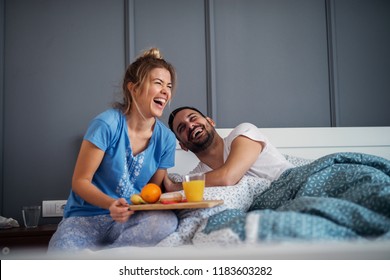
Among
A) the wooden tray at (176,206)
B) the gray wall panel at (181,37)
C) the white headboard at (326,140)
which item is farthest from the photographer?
the gray wall panel at (181,37)

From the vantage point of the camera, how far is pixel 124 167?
141 cm

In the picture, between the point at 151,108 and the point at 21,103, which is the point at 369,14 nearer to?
the point at 151,108

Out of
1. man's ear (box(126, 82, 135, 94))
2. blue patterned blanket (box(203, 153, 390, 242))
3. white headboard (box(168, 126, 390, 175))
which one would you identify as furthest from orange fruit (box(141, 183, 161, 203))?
white headboard (box(168, 126, 390, 175))

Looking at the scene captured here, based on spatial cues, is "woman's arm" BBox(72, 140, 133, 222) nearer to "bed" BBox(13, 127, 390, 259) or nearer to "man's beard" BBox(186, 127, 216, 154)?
"bed" BBox(13, 127, 390, 259)

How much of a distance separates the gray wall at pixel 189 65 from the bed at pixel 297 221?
1.23 meters

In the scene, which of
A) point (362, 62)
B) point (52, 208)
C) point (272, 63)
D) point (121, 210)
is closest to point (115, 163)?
point (121, 210)

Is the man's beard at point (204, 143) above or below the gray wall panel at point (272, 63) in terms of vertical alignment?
below

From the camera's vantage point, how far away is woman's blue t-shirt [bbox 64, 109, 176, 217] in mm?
1352

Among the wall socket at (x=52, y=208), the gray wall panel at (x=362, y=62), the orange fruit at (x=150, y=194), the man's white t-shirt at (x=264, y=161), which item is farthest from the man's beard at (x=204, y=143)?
the gray wall panel at (x=362, y=62)

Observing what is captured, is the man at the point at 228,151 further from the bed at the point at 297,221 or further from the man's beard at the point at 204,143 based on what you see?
the bed at the point at 297,221

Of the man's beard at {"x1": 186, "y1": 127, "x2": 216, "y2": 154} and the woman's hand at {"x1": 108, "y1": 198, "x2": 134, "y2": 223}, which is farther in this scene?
the man's beard at {"x1": 186, "y1": 127, "x2": 216, "y2": 154}

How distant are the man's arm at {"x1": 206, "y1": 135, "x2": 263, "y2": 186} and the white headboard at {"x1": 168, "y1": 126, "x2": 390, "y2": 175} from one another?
0.65 m

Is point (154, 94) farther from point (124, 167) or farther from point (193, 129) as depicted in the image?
point (193, 129)

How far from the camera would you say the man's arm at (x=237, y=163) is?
149 cm
